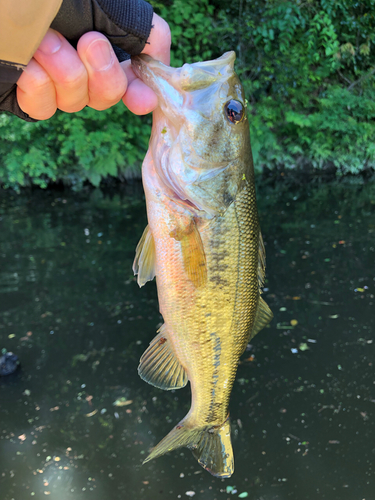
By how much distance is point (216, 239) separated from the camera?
161cm

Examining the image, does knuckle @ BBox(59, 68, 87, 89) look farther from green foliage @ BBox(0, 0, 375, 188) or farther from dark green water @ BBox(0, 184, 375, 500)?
green foliage @ BBox(0, 0, 375, 188)

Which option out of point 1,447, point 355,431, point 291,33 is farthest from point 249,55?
point 1,447

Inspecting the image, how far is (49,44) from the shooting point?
1236 millimetres

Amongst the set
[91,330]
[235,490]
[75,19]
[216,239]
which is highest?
[75,19]

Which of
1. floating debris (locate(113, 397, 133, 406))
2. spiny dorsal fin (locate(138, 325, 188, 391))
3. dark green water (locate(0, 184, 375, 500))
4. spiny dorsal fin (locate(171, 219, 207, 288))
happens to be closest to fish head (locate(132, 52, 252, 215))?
spiny dorsal fin (locate(171, 219, 207, 288))

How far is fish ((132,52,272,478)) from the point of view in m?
1.54

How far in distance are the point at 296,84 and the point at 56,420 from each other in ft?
33.0

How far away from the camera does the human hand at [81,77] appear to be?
1.26 meters

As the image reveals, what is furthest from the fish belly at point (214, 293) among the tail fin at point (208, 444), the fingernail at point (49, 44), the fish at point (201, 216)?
the fingernail at point (49, 44)

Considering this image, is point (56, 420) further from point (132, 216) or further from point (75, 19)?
point (132, 216)

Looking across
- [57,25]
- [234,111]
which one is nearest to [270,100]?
[234,111]

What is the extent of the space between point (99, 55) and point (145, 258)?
77 centimetres

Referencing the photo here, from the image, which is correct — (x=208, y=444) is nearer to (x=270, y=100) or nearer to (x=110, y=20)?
(x=110, y=20)

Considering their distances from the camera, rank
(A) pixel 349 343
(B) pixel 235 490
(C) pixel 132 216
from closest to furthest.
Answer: (B) pixel 235 490 → (A) pixel 349 343 → (C) pixel 132 216
